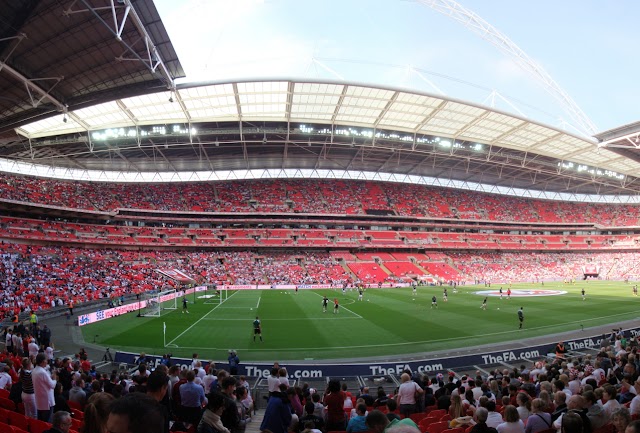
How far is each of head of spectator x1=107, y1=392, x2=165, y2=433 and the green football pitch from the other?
17.3 meters

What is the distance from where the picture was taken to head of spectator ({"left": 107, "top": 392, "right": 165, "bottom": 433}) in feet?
6.01

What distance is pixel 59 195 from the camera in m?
53.7

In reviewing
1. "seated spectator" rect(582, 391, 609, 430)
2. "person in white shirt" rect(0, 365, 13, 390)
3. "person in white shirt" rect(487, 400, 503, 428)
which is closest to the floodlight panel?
"person in white shirt" rect(0, 365, 13, 390)

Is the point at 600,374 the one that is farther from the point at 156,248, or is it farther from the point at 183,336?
the point at 156,248

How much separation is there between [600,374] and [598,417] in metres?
6.64

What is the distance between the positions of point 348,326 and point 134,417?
81.0 feet

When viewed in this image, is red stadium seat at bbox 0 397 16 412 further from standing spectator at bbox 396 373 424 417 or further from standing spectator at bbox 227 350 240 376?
→ standing spectator at bbox 396 373 424 417

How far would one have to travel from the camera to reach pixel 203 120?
41.0 metres

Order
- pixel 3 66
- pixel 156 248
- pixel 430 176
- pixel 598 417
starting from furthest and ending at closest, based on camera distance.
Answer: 1. pixel 430 176
2. pixel 156 248
3. pixel 3 66
4. pixel 598 417

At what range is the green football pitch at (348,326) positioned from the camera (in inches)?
785

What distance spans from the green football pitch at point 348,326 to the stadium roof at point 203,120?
15.8 m

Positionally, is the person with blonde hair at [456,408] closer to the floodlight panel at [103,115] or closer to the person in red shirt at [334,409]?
the person in red shirt at [334,409]

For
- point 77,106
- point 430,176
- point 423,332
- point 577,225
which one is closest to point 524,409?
point 423,332

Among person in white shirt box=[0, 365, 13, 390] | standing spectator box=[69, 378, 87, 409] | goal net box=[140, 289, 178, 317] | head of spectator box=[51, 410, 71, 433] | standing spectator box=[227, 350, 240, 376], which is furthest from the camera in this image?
goal net box=[140, 289, 178, 317]
